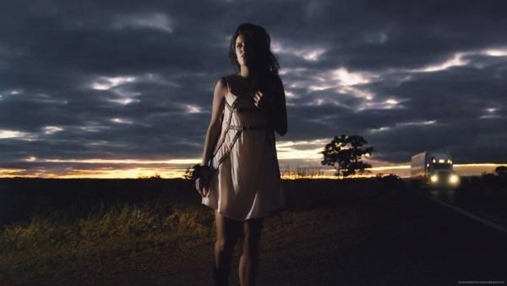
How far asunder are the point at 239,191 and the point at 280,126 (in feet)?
1.70

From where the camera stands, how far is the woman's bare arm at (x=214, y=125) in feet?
14.4

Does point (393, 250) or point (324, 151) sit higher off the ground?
point (324, 151)

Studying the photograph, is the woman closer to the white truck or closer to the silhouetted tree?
the white truck

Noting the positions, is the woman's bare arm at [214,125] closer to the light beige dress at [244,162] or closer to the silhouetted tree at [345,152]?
the light beige dress at [244,162]

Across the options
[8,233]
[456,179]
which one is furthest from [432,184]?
[8,233]

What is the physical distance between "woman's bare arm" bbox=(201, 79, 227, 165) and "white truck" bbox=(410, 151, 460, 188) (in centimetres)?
4866

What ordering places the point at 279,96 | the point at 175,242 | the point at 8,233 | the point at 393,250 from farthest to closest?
1. the point at 8,233
2. the point at 175,242
3. the point at 393,250
4. the point at 279,96

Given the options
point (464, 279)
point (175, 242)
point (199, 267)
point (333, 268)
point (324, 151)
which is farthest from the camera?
point (324, 151)

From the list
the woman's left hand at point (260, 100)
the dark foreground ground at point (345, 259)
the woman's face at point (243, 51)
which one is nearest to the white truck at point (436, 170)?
the dark foreground ground at point (345, 259)

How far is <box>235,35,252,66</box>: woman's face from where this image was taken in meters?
4.36

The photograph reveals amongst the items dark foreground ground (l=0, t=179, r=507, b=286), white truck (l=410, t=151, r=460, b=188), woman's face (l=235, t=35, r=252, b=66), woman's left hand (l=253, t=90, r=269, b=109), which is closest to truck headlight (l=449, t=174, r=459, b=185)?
white truck (l=410, t=151, r=460, b=188)

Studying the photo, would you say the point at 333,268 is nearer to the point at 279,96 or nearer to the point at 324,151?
the point at 279,96

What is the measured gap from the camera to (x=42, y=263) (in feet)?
31.3

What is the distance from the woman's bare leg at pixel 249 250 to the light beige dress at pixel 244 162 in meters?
0.07
